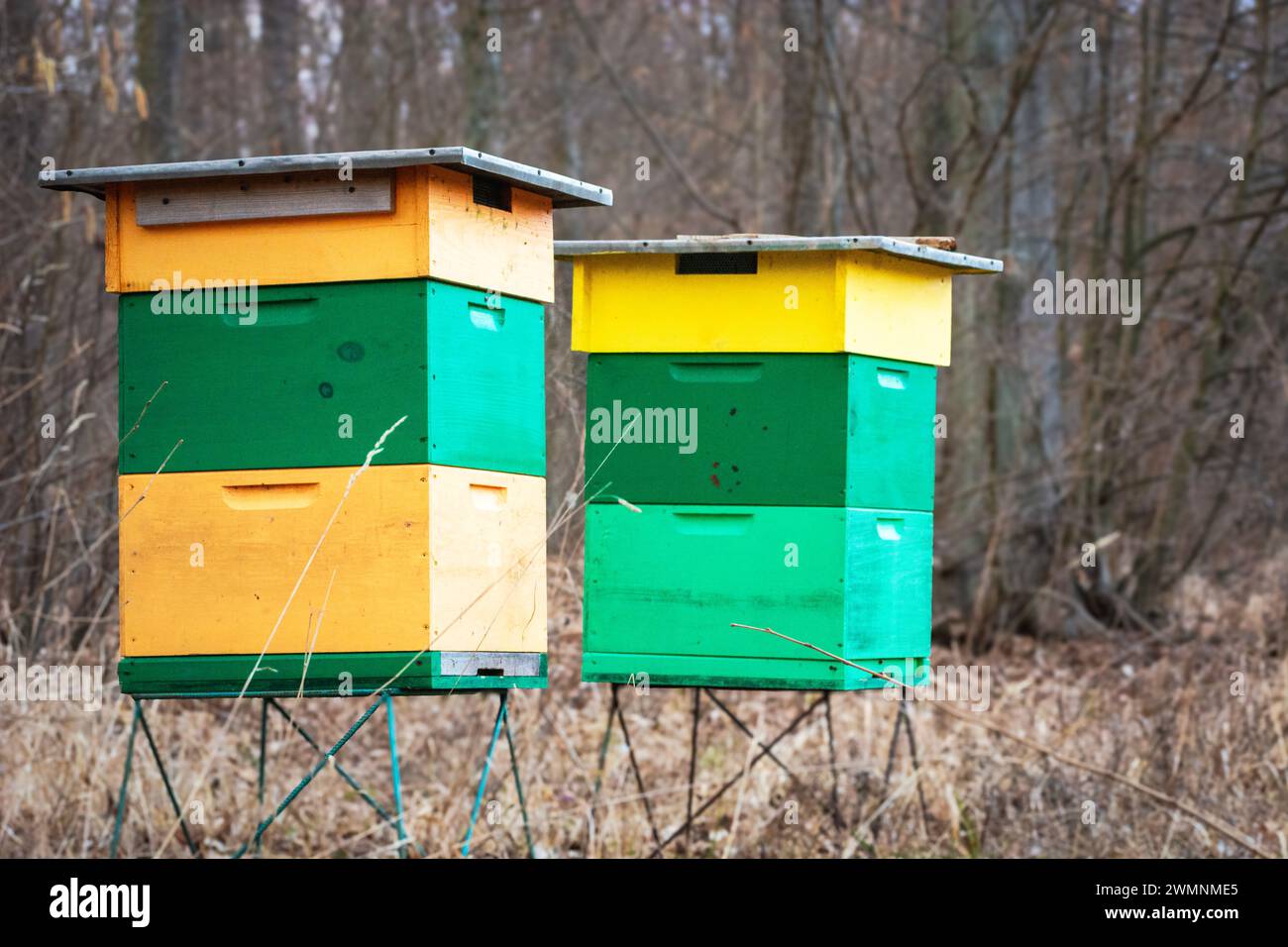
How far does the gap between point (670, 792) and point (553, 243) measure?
288cm

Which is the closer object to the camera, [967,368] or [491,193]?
[491,193]

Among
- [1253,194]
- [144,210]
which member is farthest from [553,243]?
[1253,194]

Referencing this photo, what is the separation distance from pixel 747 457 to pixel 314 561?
1445 millimetres

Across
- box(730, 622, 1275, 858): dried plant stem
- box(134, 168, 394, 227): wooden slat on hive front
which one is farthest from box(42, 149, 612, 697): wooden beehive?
box(730, 622, 1275, 858): dried plant stem

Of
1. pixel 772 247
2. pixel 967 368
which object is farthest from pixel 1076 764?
pixel 967 368

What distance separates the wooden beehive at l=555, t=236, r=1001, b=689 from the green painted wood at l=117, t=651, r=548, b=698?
31.8 inches

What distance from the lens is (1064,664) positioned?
11.3m

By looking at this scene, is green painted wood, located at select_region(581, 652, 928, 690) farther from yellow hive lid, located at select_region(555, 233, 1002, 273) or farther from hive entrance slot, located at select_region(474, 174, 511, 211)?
hive entrance slot, located at select_region(474, 174, 511, 211)

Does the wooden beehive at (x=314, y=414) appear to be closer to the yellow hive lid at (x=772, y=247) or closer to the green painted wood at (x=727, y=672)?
the yellow hive lid at (x=772, y=247)

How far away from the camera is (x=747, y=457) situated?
5.49 metres

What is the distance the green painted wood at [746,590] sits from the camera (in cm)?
539

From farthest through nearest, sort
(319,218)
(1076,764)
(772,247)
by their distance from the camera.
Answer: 1. (772,247)
2. (319,218)
3. (1076,764)

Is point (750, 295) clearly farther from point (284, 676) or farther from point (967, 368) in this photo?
point (967, 368)
